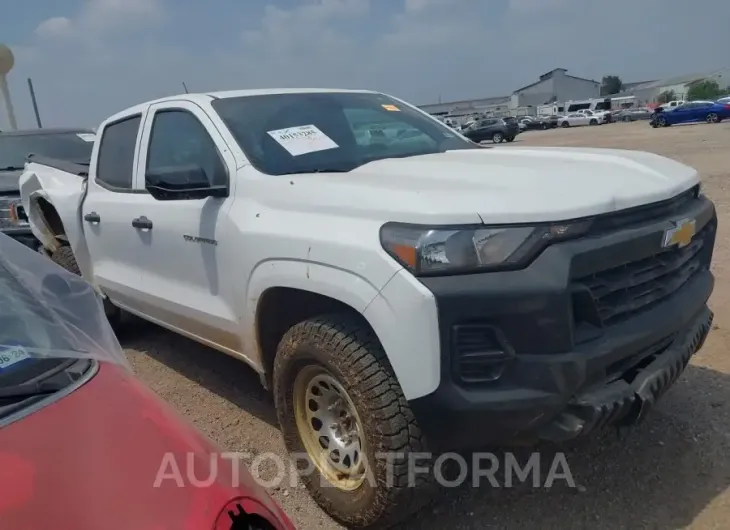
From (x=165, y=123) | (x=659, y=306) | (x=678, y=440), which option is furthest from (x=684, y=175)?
(x=165, y=123)

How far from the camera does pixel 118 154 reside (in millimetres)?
4398

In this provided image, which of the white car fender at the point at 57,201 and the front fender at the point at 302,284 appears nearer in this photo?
the front fender at the point at 302,284

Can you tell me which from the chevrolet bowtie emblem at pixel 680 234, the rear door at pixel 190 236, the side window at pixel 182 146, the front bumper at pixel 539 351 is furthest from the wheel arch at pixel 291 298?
the chevrolet bowtie emblem at pixel 680 234

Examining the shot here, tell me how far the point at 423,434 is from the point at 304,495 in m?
0.93

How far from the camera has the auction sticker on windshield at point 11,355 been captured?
1751mm

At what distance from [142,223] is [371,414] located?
2.07 m

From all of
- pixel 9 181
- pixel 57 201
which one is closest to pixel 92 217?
pixel 57 201

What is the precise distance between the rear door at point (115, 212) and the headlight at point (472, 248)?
7.35 ft

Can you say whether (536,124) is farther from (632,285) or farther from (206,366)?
(632,285)

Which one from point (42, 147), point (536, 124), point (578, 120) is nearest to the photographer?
point (42, 147)

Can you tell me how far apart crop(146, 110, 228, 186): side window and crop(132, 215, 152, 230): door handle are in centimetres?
33

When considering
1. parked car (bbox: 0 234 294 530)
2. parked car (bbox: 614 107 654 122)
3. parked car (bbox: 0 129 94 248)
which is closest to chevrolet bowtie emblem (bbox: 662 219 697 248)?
parked car (bbox: 0 234 294 530)

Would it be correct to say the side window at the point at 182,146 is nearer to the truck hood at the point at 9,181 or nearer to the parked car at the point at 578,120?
the truck hood at the point at 9,181

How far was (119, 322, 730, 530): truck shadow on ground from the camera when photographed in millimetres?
2697
